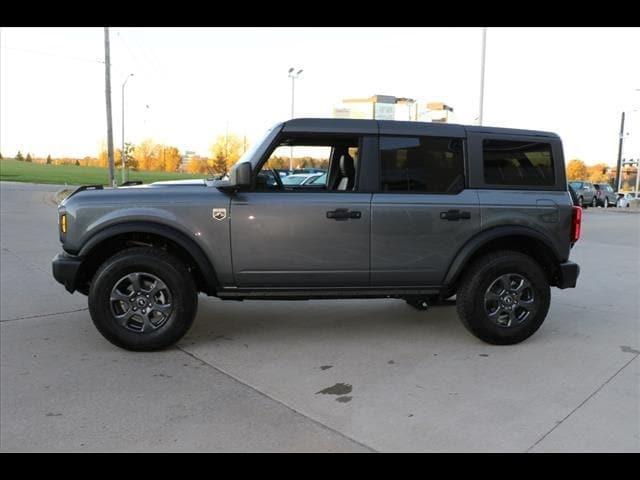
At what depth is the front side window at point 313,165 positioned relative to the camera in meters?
4.57

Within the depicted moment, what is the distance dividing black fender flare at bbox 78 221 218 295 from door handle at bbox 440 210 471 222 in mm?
2005

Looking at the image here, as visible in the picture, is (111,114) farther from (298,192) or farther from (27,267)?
(298,192)

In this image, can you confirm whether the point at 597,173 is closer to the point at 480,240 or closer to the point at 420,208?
the point at 480,240

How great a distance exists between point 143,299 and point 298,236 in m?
1.37

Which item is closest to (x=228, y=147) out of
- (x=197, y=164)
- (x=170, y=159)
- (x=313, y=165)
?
(x=197, y=164)

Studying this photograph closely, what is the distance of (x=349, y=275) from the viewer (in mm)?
4520

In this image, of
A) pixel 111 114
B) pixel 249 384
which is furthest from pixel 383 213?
pixel 111 114

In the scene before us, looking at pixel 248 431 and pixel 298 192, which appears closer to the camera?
pixel 248 431

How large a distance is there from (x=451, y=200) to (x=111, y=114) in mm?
24044

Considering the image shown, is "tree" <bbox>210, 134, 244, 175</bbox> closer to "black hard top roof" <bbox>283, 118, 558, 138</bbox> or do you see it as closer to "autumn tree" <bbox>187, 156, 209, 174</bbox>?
"autumn tree" <bbox>187, 156, 209, 174</bbox>

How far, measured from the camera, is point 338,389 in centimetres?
373

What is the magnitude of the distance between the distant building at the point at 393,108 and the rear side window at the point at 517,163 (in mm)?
33626

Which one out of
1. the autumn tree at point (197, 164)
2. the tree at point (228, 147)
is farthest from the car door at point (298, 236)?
the autumn tree at point (197, 164)

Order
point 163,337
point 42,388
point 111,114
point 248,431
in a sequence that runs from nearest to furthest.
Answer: point 248,431 → point 42,388 → point 163,337 → point 111,114
